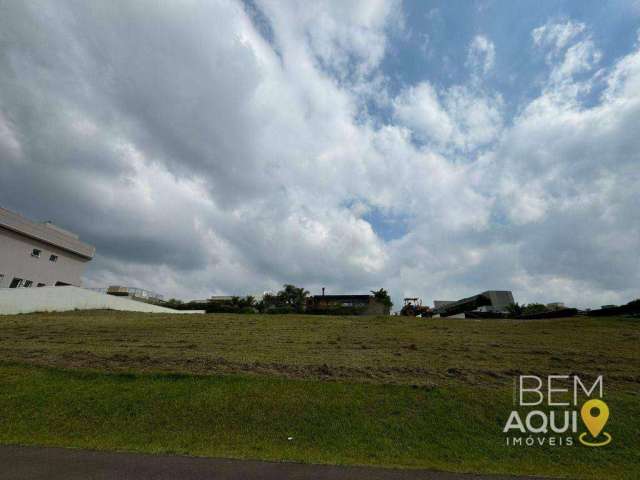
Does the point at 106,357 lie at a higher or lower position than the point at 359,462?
higher

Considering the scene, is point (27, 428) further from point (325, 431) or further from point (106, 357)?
point (325, 431)

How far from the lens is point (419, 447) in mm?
8461

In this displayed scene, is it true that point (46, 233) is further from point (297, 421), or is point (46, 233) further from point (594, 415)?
point (594, 415)

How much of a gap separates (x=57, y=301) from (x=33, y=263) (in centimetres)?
1141

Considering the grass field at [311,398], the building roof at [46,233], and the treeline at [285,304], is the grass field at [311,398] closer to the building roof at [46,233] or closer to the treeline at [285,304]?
the building roof at [46,233]

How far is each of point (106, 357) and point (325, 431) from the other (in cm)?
Answer: 1139

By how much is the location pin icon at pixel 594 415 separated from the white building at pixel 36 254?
50.0 metres

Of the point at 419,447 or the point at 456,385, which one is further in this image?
the point at 456,385

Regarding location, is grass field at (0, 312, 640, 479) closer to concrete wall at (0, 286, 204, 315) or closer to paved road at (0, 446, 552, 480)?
paved road at (0, 446, 552, 480)

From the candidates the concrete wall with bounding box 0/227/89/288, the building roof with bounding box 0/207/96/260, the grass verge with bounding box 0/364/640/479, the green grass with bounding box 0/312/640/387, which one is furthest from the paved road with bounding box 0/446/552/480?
the building roof with bounding box 0/207/96/260

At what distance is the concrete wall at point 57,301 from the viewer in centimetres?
3086

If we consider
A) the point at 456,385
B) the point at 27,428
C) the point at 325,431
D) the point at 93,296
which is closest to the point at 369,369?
the point at 456,385

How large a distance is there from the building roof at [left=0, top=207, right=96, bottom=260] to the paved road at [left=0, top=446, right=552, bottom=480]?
1654 inches

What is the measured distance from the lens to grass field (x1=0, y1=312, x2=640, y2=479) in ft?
27.1
